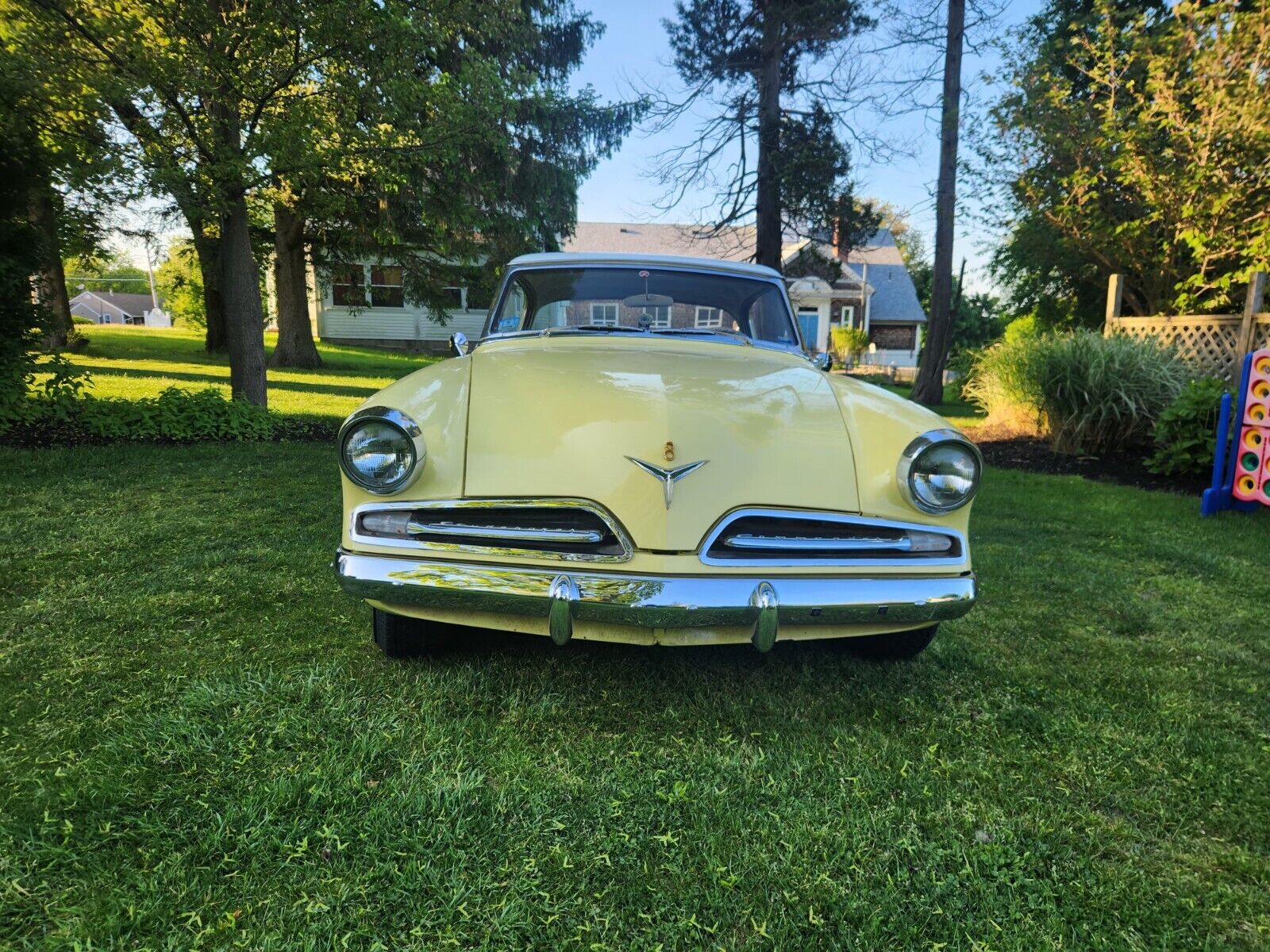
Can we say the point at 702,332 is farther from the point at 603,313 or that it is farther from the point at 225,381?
the point at 225,381

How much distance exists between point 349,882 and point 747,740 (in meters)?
1.16

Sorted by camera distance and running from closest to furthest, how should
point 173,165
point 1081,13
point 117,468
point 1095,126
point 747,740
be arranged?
point 747,740
point 117,468
point 173,165
point 1095,126
point 1081,13

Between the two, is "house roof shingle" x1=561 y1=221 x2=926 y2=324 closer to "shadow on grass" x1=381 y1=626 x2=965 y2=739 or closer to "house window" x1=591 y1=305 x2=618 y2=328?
"house window" x1=591 y1=305 x2=618 y2=328

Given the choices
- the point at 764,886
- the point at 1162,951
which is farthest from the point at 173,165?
the point at 1162,951

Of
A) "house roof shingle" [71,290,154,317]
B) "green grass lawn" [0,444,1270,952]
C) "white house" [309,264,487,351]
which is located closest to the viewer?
"green grass lawn" [0,444,1270,952]

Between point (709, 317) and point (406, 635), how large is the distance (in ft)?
7.29

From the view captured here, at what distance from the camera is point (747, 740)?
2152 millimetres

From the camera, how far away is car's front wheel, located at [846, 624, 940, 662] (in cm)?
259

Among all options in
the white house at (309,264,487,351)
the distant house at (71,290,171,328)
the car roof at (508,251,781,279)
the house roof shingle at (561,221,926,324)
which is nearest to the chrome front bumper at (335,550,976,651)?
the car roof at (508,251,781,279)

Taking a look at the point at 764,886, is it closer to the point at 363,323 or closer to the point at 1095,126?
the point at 1095,126

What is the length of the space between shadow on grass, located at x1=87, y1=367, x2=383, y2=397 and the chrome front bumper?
10.4 meters

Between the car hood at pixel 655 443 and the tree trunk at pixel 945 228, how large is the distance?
12.3 metres

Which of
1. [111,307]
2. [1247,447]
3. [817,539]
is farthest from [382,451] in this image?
[111,307]

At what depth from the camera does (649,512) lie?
201cm
